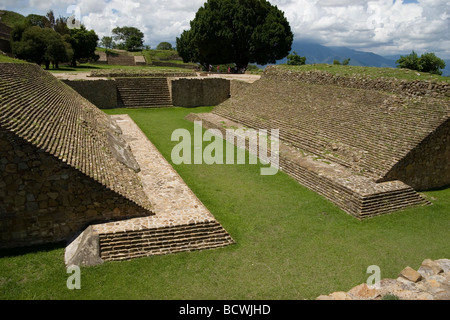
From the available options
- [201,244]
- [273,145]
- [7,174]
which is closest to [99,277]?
[201,244]

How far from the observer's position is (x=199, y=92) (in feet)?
76.1

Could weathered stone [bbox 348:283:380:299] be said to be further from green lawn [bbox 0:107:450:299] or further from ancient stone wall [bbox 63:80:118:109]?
ancient stone wall [bbox 63:80:118:109]

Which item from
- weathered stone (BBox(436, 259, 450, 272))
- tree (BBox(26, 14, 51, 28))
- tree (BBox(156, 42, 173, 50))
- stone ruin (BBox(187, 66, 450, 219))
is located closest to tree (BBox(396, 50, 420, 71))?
stone ruin (BBox(187, 66, 450, 219))

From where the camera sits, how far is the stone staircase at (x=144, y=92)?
21.6m

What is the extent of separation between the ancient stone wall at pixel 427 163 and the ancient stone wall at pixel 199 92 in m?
15.9

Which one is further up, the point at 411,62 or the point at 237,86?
the point at 411,62

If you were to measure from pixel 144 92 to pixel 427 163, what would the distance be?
17241 millimetres

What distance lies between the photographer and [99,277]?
5887 mm

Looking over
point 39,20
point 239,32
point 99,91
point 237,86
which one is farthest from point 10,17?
point 237,86

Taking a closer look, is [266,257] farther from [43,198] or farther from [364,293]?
[43,198]

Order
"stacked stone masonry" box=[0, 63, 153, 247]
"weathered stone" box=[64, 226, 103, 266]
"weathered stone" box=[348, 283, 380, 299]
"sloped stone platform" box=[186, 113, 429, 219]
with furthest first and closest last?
"sloped stone platform" box=[186, 113, 429, 219]
"stacked stone masonry" box=[0, 63, 153, 247]
"weathered stone" box=[64, 226, 103, 266]
"weathered stone" box=[348, 283, 380, 299]

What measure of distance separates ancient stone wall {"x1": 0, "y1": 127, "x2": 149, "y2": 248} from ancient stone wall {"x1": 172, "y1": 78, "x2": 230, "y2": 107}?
54.1 feet

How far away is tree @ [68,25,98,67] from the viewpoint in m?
34.2

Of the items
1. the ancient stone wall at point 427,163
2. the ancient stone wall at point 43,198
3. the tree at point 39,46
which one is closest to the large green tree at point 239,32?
the tree at point 39,46
